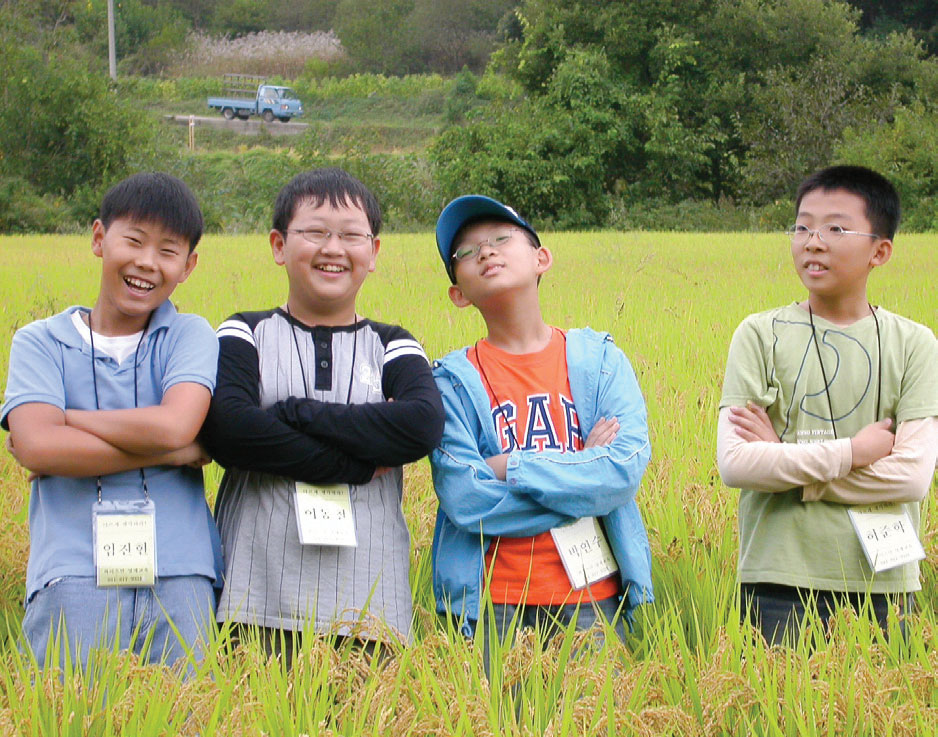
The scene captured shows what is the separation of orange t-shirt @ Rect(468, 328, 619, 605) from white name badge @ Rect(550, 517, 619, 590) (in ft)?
0.09

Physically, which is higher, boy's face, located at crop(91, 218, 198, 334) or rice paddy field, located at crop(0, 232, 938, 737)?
boy's face, located at crop(91, 218, 198, 334)

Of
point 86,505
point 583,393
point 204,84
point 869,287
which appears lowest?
point 86,505

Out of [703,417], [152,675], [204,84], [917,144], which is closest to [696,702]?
[152,675]

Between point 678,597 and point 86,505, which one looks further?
point 678,597

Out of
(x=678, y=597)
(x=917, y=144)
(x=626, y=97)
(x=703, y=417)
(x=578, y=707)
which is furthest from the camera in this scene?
(x=626, y=97)

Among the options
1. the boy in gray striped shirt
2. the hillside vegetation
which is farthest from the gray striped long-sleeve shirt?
the hillside vegetation

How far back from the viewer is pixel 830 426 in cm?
240

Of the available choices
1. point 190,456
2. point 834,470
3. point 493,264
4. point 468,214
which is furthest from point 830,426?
point 190,456

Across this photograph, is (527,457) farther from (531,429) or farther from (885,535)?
(885,535)

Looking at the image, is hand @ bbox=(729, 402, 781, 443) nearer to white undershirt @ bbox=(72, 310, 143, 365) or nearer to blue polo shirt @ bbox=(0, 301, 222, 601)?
blue polo shirt @ bbox=(0, 301, 222, 601)

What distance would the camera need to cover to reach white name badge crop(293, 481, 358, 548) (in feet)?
7.23

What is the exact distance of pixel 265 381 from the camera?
2.41m

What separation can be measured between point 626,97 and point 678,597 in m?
23.5

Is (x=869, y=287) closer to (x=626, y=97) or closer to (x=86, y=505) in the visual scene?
(x=86, y=505)
